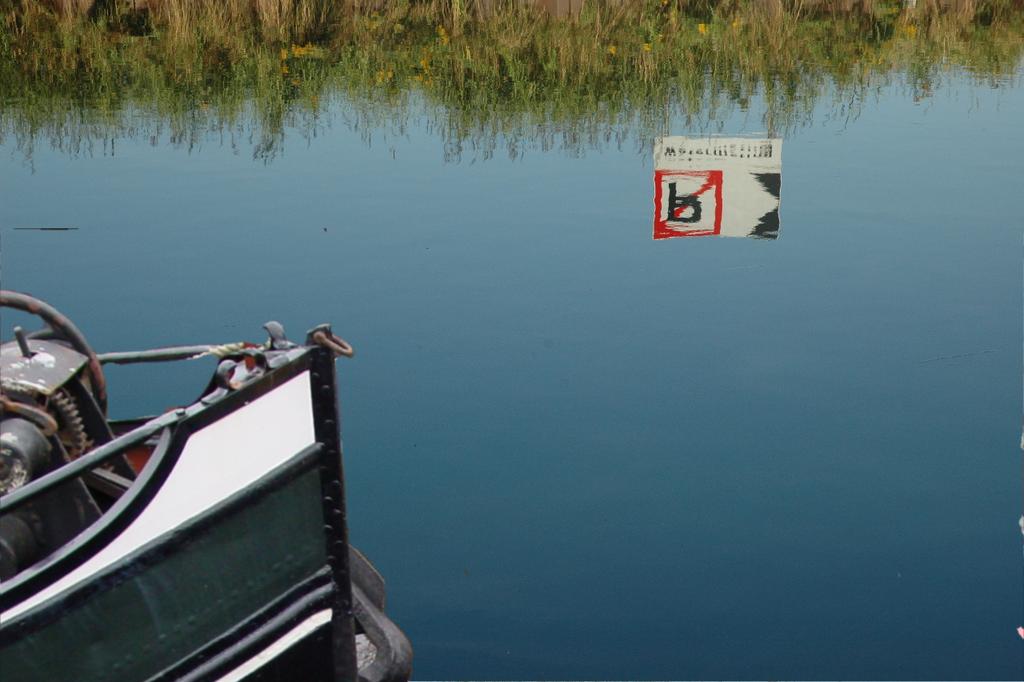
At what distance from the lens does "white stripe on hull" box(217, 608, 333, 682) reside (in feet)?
10.6

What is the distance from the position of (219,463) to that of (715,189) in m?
3.70

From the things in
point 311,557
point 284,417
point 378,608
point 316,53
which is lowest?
point 378,608

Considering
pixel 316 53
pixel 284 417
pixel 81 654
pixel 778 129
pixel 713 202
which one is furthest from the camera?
pixel 316 53

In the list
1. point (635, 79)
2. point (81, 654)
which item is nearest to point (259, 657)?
point (81, 654)

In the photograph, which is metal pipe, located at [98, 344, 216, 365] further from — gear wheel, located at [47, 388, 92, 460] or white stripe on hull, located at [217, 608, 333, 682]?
white stripe on hull, located at [217, 608, 333, 682]

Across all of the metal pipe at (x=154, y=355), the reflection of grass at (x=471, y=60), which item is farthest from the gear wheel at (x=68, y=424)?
the reflection of grass at (x=471, y=60)

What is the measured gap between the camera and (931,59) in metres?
9.09

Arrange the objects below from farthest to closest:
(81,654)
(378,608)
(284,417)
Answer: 1. (378,608)
2. (284,417)
3. (81,654)

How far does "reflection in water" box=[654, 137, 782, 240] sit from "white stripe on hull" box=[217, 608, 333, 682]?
343 cm

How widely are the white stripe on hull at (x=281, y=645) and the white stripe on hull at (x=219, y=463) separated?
44 centimetres

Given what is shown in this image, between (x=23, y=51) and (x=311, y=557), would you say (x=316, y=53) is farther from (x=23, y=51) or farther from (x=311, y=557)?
(x=311, y=557)

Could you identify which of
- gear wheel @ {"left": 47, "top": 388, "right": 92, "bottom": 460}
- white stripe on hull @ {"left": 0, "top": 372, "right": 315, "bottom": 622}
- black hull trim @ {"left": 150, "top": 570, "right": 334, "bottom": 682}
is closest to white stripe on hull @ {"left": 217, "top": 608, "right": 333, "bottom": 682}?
black hull trim @ {"left": 150, "top": 570, "right": 334, "bottom": 682}

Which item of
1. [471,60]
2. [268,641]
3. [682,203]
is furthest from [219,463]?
[471,60]

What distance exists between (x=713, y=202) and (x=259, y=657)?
12.0ft
